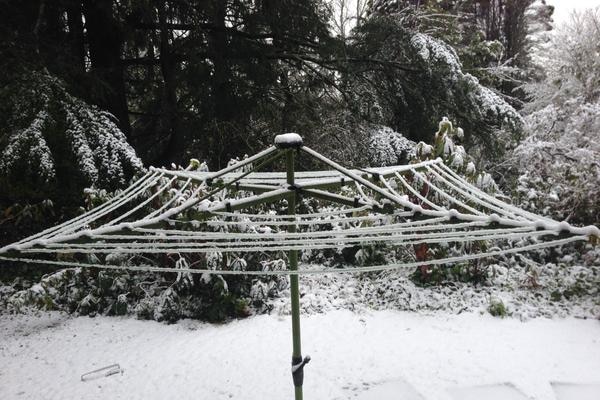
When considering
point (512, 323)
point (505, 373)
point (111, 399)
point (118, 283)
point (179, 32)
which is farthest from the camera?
point (179, 32)

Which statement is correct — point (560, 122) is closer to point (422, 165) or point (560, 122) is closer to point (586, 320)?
point (586, 320)

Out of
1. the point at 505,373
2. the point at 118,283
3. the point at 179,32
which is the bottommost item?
the point at 505,373

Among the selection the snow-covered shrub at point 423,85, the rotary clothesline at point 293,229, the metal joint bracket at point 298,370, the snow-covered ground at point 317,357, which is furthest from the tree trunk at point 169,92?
the metal joint bracket at point 298,370

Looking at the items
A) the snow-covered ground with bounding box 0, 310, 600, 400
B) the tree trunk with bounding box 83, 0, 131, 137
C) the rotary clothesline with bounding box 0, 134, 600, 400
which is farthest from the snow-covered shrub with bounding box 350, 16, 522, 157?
the rotary clothesline with bounding box 0, 134, 600, 400

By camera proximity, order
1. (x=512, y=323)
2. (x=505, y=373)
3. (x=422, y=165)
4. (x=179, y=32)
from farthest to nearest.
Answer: (x=179, y=32)
(x=512, y=323)
(x=505, y=373)
(x=422, y=165)

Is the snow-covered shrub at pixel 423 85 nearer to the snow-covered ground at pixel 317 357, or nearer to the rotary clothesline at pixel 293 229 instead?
the snow-covered ground at pixel 317 357

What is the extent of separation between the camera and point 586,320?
3508mm

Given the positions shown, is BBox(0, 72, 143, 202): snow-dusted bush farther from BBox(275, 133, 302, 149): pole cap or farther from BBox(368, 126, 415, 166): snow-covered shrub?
BBox(368, 126, 415, 166): snow-covered shrub

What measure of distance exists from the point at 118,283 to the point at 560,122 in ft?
21.7

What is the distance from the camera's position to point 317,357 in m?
3.12

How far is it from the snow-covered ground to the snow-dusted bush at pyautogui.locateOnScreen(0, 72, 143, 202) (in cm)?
138

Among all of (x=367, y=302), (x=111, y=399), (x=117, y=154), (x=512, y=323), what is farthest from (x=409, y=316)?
(x=117, y=154)

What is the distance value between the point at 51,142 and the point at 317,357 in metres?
3.13

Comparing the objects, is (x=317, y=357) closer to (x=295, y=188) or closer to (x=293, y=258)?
(x=293, y=258)
